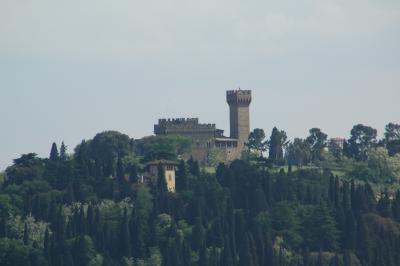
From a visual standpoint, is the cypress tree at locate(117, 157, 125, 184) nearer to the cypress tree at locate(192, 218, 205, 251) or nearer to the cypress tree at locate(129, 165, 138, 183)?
the cypress tree at locate(129, 165, 138, 183)

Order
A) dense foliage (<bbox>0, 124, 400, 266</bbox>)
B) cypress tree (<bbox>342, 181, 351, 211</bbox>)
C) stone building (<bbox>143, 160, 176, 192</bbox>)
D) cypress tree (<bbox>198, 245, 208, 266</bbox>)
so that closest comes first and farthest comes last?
cypress tree (<bbox>198, 245, 208, 266</bbox>), dense foliage (<bbox>0, 124, 400, 266</bbox>), cypress tree (<bbox>342, 181, 351, 211</bbox>), stone building (<bbox>143, 160, 176, 192</bbox>)

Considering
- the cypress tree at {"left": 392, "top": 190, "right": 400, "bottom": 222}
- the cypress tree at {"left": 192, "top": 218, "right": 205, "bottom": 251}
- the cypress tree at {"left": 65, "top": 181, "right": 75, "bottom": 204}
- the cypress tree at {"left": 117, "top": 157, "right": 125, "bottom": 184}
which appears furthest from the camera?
the cypress tree at {"left": 117, "top": 157, "right": 125, "bottom": 184}

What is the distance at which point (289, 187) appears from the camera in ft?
589

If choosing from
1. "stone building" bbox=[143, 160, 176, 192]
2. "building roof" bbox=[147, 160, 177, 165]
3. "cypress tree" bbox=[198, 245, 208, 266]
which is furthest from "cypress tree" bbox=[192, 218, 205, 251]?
"building roof" bbox=[147, 160, 177, 165]

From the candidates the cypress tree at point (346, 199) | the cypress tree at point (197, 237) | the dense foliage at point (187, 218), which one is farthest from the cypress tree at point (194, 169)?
the cypress tree at point (197, 237)

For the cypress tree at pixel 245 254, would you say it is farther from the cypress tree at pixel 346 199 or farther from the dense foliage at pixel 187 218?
the cypress tree at pixel 346 199

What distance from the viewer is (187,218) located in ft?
549

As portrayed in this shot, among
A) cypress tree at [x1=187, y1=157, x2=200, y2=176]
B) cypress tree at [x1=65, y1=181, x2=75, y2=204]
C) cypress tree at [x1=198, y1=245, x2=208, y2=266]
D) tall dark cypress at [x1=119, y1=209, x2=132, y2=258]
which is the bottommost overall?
cypress tree at [x1=198, y1=245, x2=208, y2=266]

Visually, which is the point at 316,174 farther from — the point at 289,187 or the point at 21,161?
the point at 21,161

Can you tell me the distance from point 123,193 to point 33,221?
40.0ft

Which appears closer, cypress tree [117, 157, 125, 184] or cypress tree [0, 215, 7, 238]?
cypress tree [0, 215, 7, 238]

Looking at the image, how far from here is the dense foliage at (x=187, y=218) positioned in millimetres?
156625

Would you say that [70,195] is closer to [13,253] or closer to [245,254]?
[13,253]

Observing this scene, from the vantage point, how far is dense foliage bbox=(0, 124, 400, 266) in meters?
157
